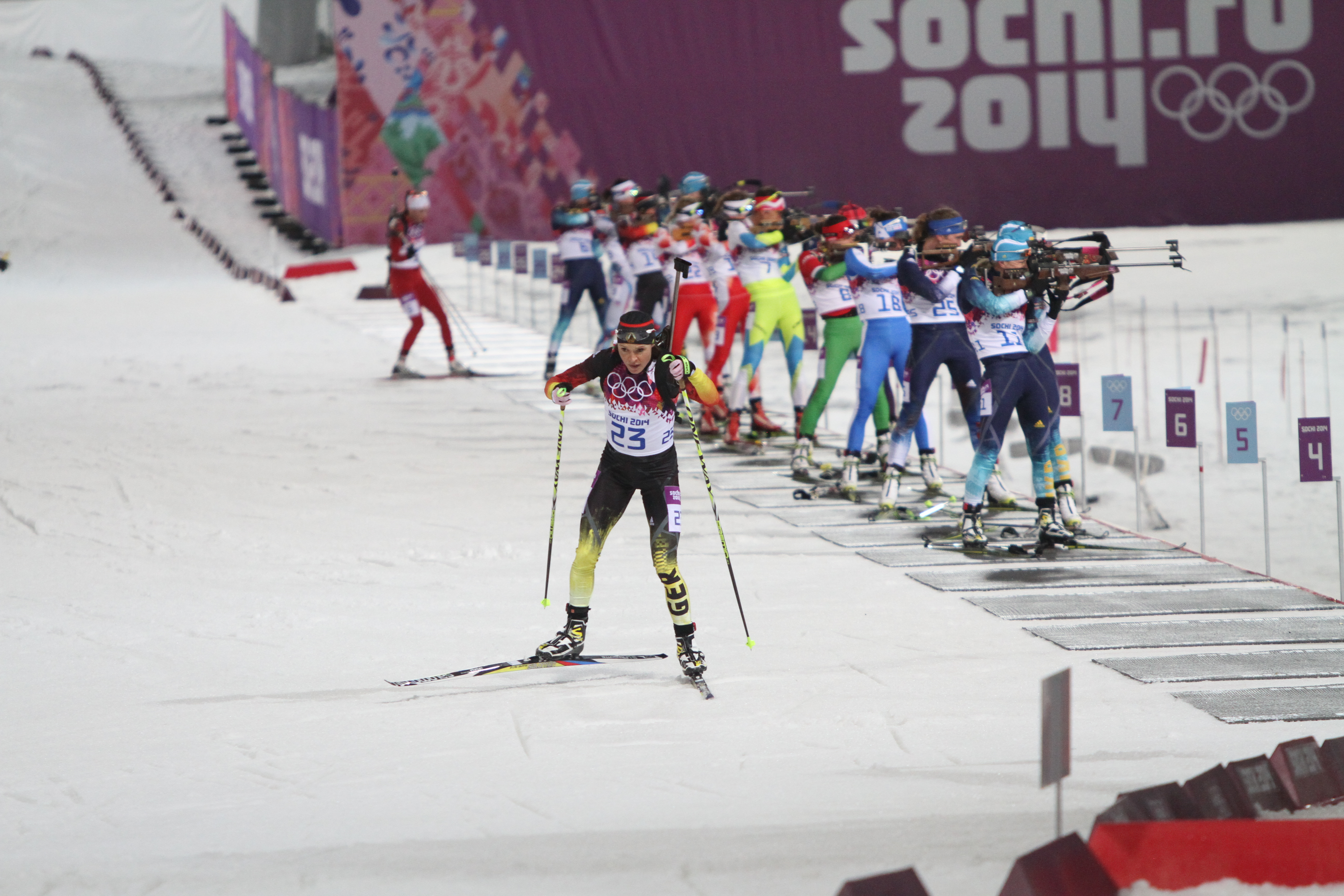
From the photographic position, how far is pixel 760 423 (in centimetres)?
1416

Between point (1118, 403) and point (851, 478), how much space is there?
2179mm

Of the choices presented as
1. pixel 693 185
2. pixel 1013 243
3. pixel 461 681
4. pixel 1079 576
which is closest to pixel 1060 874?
pixel 461 681

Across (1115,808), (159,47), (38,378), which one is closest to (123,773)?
(1115,808)

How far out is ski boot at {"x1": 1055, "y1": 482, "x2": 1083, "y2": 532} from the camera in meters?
10.3

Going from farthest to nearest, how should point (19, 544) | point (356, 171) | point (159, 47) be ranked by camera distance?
point (159, 47) → point (356, 171) → point (19, 544)

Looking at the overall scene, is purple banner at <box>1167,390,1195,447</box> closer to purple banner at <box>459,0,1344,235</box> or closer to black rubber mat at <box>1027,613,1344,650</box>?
black rubber mat at <box>1027,613,1344,650</box>

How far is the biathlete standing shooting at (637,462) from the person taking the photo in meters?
7.29

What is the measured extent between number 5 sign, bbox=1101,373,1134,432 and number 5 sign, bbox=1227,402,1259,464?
93 cm

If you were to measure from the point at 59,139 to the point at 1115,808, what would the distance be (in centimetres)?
3245

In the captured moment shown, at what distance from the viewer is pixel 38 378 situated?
55.6 feet

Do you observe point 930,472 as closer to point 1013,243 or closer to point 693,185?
point 1013,243

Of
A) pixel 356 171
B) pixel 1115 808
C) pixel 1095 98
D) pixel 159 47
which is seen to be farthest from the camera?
pixel 159 47

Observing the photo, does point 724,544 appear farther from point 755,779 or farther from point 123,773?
point 123,773

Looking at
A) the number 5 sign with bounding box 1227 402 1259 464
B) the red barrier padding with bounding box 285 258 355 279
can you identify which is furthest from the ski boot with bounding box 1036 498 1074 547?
the red barrier padding with bounding box 285 258 355 279
